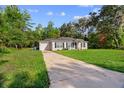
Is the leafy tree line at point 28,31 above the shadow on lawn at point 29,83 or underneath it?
above

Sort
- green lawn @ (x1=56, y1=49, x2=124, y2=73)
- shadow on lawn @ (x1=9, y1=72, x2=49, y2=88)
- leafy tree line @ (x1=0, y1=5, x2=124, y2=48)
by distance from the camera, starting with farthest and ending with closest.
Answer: leafy tree line @ (x1=0, y1=5, x2=124, y2=48) → green lawn @ (x1=56, y1=49, x2=124, y2=73) → shadow on lawn @ (x1=9, y1=72, x2=49, y2=88)

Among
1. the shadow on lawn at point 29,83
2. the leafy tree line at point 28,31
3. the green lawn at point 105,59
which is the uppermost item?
the leafy tree line at point 28,31

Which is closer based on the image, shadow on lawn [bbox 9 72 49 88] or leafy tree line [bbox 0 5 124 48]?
shadow on lawn [bbox 9 72 49 88]

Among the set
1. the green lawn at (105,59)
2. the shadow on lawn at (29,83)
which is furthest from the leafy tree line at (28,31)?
the shadow on lawn at (29,83)

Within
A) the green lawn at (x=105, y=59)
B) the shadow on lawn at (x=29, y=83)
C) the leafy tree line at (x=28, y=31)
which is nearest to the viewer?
the shadow on lawn at (x=29, y=83)

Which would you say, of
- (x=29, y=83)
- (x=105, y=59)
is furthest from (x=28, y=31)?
(x=29, y=83)

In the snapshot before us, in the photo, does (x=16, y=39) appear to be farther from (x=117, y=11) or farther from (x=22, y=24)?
(x=117, y=11)

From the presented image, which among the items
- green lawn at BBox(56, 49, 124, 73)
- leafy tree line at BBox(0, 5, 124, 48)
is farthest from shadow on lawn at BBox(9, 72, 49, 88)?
leafy tree line at BBox(0, 5, 124, 48)

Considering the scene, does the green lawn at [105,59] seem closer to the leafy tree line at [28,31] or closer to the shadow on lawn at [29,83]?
the leafy tree line at [28,31]

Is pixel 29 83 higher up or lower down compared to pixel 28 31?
lower down

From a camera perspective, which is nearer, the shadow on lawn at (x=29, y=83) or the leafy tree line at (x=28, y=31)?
the shadow on lawn at (x=29, y=83)

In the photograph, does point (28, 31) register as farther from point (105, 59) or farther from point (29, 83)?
point (29, 83)

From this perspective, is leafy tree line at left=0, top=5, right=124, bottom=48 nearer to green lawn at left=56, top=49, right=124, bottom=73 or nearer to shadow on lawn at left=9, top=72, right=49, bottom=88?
green lawn at left=56, top=49, right=124, bottom=73
